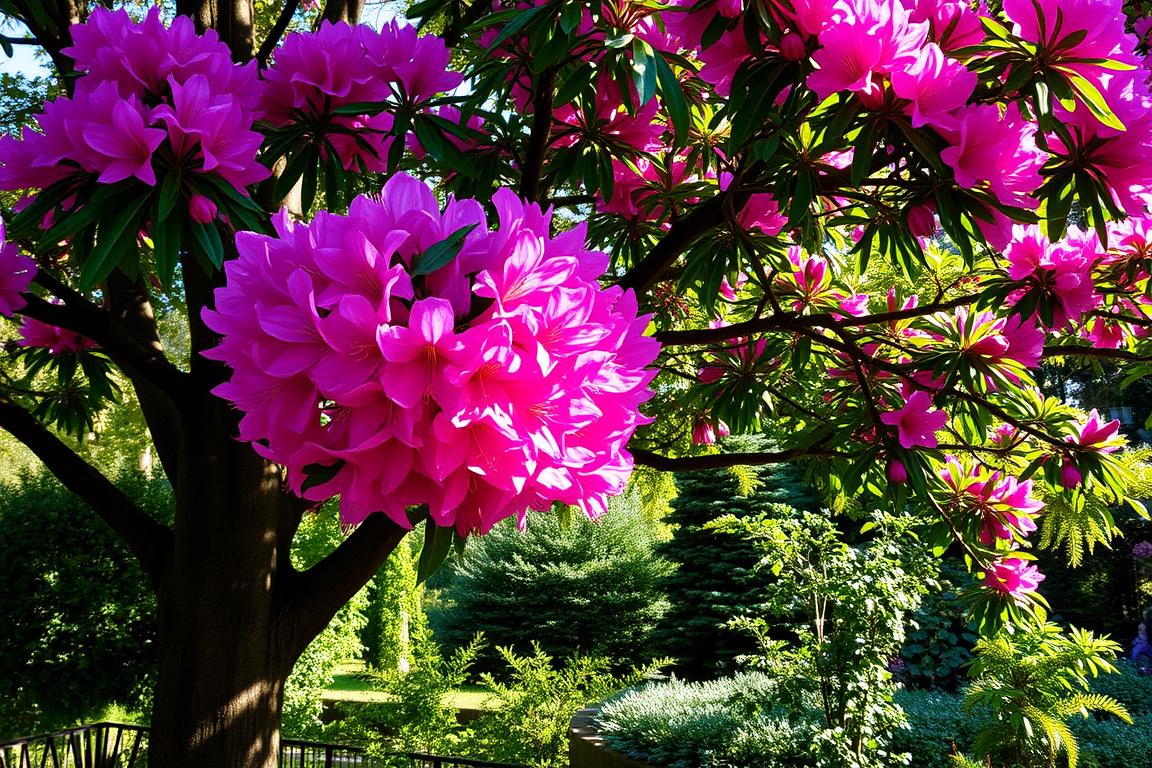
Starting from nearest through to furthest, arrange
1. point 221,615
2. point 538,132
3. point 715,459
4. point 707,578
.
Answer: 1. point 538,132
2. point 221,615
3. point 715,459
4. point 707,578

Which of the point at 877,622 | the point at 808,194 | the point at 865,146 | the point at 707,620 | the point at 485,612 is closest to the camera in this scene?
the point at 865,146

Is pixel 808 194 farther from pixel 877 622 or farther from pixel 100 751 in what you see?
pixel 100 751

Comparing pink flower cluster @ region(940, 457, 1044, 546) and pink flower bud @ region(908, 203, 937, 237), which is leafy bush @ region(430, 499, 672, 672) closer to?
pink flower cluster @ region(940, 457, 1044, 546)

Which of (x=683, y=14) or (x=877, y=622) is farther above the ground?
(x=683, y=14)

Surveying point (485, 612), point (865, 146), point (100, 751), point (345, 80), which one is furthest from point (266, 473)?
point (485, 612)

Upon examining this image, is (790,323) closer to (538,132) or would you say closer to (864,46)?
(538,132)

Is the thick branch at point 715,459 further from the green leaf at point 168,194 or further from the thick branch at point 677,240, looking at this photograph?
the green leaf at point 168,194

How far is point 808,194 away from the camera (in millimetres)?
1672

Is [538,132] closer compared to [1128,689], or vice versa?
[538,132]

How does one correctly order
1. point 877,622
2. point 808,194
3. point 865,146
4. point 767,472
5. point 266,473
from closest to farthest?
point 865,146
point 808,194
point 266,473
point 877,622
point 767,472

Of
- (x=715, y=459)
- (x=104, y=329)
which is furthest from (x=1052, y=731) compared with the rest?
(x=104, y=329)

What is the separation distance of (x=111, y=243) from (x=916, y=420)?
7.11 feet

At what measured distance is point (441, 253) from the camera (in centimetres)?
75

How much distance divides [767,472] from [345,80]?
1213 cm
